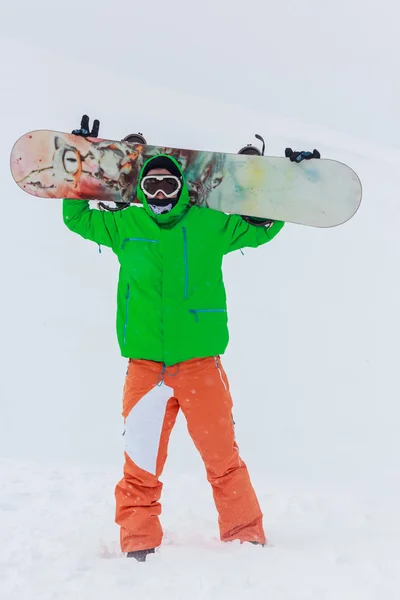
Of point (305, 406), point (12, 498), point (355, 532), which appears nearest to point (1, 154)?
point (305, 406)

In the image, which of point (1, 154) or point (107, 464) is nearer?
point (107, 464)

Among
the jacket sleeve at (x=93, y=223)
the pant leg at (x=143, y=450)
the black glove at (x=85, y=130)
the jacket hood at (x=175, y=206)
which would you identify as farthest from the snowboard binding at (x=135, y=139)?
the pant leg at (x=143, y=450)

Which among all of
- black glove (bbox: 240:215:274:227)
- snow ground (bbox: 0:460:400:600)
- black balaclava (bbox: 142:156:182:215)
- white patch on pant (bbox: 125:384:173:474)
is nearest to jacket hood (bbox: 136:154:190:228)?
black balaclava (bbox: 142:156:182:215)

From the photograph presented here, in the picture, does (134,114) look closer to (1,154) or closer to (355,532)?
(1,154)

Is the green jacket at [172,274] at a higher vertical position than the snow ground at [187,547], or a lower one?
higher

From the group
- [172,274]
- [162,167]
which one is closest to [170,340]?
[172,274]

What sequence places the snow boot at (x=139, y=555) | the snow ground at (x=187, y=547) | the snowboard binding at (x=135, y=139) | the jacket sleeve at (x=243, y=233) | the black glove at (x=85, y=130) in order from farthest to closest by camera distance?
the snowboard binding at (x=135, y=139) → the black glove at (x=85, y=130) → the jacket sleeve at (x=243, y=233) → the snow boot at (x=139, y=555) → the snow ground at (x=187, y=547)

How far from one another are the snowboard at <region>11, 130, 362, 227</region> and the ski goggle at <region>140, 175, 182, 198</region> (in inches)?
8.1

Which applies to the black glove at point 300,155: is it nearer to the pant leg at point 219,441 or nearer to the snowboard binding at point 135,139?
the snowboard binding at point 135,139

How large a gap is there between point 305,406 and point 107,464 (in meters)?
1.91

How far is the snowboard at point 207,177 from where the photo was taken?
3117mm

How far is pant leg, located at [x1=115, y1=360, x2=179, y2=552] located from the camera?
115 inches

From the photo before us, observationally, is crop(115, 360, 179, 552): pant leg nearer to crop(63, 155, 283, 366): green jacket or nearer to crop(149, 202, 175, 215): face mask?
crop(63, 155, 283, 366): green jacket

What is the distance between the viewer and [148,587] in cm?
236
